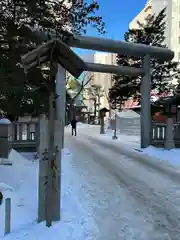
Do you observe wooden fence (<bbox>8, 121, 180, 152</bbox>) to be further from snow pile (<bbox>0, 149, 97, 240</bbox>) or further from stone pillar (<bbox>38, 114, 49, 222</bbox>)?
stone pillar (<bbox>38, 114, 49, 222</bbox>)

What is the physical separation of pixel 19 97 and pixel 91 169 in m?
3.69

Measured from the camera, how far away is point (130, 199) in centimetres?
728

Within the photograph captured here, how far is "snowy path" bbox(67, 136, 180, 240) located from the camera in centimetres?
548

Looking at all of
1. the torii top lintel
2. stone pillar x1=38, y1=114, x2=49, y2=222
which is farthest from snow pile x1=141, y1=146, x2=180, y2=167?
stone pillar x1=38, y1=114, x2=49, y2=222

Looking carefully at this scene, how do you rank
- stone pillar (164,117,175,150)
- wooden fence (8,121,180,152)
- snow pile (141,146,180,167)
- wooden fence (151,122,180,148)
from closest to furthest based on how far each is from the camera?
1. snow pile (141,146,180,167)
2. wooden fence (8,121,180,152)
3. stone pillar (164,117,175,150)
4. wooden fence (151,122,180,148)

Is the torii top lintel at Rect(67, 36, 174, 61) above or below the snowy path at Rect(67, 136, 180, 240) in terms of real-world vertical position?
above

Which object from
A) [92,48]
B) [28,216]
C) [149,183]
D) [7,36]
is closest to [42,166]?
[28,216]

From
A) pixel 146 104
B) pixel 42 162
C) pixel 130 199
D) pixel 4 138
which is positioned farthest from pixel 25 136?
pixel 42 162

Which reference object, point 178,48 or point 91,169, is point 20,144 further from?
point 178,48

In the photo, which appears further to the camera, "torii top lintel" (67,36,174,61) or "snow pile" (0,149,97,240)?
"torii top lintel" (67,36,174,61)

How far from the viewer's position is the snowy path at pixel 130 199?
18.0 feet

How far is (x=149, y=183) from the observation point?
29.3ft

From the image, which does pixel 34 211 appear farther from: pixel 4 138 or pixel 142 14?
pixel 142 14

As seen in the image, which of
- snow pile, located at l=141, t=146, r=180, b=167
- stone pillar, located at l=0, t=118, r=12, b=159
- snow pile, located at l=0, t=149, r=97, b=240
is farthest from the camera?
snow pile, located at l=141, t=146, r=180, b=167
